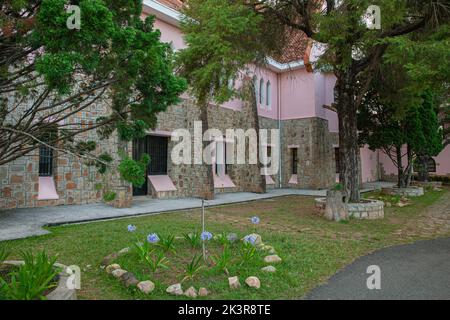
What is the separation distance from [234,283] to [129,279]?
1197 mm

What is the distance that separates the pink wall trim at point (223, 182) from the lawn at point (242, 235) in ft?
15.3

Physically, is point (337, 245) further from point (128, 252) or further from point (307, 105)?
point (307, 105)

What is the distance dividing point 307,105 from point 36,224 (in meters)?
15.5

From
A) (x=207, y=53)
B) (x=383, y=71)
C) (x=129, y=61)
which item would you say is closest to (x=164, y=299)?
(x=129, y=61)

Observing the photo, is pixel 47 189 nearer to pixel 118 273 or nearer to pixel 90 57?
pixel 118 273

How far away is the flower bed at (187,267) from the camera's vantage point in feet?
12.1

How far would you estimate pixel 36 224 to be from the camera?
23.7 feet

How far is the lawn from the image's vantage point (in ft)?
12.6

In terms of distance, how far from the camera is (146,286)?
3.60 m

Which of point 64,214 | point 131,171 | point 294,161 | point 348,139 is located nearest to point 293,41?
point 348,139

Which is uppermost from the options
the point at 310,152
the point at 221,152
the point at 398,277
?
the point at 310,152

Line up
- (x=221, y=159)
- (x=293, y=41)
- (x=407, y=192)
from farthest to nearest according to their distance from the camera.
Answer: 1. (x=221, y=159)
2. (x=407, y=192)
3. (x=293, y=41)

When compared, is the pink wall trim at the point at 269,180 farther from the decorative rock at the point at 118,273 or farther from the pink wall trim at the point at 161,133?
the decorative rock at the point at 118,273
